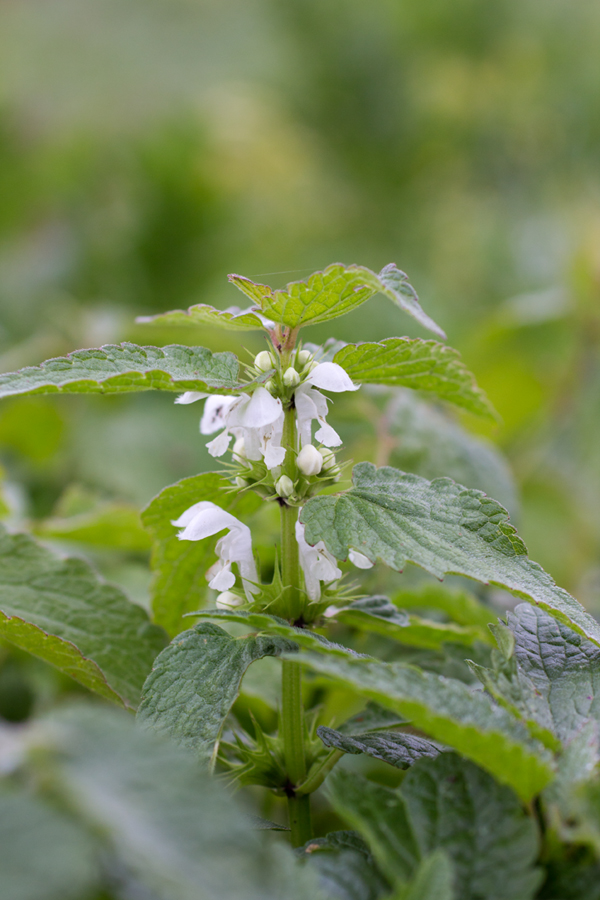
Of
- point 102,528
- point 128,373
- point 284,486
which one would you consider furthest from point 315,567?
point 102,528

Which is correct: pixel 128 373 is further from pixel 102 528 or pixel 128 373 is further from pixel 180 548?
pixel 102 528

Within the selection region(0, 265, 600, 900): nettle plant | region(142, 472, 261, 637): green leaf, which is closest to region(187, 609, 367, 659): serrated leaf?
region(0, 265, 600, 900): nettle plant

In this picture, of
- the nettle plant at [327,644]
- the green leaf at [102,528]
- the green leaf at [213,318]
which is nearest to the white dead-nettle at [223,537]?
the nettle plant at [327,644]

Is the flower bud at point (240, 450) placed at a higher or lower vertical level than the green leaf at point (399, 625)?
higher

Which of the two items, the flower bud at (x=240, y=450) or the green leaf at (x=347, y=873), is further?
the flower bud at (x=240, y=450)

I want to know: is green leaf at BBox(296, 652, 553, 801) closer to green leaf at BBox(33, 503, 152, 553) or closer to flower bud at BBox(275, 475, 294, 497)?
flower bud at BBox(275, 475, 294, 497)

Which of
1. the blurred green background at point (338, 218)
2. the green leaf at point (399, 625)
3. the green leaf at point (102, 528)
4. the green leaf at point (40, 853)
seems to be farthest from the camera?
the blurred green background at point (338, 218)

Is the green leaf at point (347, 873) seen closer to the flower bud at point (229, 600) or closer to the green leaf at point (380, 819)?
the green leaf at point (380, 819)
